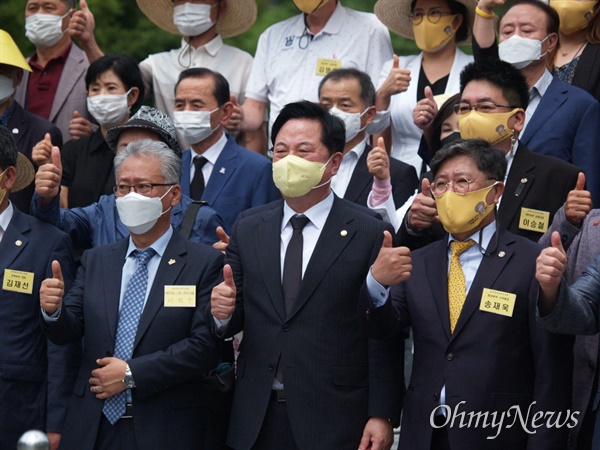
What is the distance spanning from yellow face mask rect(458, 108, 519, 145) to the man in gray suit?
3.85m

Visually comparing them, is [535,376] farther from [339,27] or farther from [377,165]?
[339,27]

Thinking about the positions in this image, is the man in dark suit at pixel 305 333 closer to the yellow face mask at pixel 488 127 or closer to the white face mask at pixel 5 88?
the yellow face mask at pixel 488 127

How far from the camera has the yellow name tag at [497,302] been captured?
6723 mm

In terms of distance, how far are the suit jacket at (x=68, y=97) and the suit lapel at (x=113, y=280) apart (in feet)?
10.1

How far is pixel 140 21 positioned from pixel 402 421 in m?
8.91

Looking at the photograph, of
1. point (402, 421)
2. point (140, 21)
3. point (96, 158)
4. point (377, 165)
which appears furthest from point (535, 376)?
point (140, 21)

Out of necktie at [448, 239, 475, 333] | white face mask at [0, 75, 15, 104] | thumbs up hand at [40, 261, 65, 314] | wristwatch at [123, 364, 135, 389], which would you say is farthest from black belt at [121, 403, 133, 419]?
white face mask at [0, 75, 15, 104]

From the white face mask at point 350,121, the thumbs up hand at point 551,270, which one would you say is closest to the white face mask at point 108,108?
the white face mask at point 350,121

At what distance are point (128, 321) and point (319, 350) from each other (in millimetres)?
1170

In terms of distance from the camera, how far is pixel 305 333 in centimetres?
697

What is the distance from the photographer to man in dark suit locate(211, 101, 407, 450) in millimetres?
6895

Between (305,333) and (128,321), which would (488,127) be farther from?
(128,321)

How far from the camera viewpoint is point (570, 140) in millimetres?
8500

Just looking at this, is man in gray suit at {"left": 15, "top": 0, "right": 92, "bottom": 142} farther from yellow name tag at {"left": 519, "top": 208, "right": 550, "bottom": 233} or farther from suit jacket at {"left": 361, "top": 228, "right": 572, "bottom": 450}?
suit jacket at {"left": 361, "top": 228, "right": 572, "bottom": 450}
